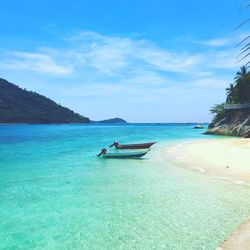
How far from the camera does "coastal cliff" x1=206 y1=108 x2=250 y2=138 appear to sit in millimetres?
51084

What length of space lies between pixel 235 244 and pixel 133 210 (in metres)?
4.58

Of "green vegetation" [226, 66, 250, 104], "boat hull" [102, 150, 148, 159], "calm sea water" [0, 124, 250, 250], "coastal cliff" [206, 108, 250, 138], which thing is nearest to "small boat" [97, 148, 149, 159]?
"boat hull" [102, 150, 148, 159]

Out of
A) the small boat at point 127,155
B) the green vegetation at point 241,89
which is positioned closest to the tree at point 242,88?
the green vegetation at point 241,89

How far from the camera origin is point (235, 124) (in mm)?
55938

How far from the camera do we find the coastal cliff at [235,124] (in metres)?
51.1

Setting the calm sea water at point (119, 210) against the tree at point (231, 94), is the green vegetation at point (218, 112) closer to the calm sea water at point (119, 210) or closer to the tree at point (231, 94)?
the tree at point (231, 94)

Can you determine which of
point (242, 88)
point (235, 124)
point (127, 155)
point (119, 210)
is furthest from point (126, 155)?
point (242, 88)

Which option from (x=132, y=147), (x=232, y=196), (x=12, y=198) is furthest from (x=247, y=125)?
(x=12, y=198)

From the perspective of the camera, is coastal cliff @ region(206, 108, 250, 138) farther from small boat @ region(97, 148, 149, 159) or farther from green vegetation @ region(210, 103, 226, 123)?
small boat @ region(97, 148, 149, 159)

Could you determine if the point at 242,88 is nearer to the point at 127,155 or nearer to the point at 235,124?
the point at 235,124

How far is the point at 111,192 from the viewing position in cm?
Answer: 1325

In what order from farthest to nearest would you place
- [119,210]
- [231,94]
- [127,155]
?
[231,94]
[127,155]
[119,210]

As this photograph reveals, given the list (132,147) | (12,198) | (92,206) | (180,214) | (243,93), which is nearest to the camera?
(180,214)

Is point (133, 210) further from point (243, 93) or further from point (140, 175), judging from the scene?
point (243, 93)
